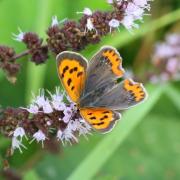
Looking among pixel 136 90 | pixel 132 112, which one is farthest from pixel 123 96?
pixel 132 112

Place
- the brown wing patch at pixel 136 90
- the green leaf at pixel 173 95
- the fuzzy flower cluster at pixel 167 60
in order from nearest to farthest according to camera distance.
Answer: the brown wing patch at pixel 136 90
the green leaf at pixel 173 95
the fuzzy flower cluster at pixel 167 60

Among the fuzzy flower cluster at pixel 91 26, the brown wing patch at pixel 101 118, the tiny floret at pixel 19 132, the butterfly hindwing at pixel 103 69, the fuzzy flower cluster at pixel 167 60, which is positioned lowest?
the fuzzy flower cluster at pixel 167 60

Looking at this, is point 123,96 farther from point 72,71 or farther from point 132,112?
point 132,112

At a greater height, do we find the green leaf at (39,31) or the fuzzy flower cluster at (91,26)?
the fuzzy flower cluster at (91,26)

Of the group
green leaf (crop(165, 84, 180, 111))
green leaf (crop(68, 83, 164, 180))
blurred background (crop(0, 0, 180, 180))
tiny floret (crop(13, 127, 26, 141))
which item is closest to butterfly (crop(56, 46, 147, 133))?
tiny floret (crop(13, 127, 26, 141))

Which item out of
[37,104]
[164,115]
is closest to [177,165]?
[164,115]

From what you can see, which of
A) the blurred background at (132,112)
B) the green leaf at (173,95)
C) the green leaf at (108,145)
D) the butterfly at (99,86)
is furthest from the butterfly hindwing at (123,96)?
the green leaf at (173,95)

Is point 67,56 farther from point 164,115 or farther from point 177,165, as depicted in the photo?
point 164,115

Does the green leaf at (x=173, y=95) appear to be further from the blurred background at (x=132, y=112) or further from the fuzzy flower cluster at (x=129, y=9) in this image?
the fuzzy flower cluster at (x=129, y=9)
